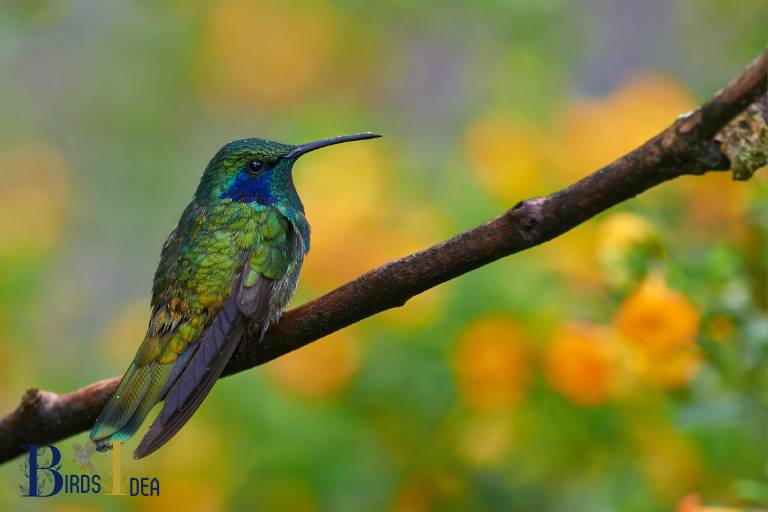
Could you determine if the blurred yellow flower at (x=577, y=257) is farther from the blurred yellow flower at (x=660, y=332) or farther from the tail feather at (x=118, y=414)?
the tail feather at (x=118, y=414)

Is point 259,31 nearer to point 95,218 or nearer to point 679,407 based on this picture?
point 95,218

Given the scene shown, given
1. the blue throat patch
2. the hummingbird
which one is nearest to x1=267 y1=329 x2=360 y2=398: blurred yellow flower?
the hummingbird

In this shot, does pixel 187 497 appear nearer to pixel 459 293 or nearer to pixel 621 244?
pixel 459 293

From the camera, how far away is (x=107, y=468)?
3131 mm

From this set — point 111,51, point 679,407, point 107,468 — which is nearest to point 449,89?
point 111,51

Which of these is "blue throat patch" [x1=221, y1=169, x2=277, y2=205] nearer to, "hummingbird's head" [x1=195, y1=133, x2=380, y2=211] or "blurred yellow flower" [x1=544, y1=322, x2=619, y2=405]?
"hummingbird's head" [x1=195, y1=133, x2=380, y2=211]

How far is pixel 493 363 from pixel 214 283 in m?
0.70

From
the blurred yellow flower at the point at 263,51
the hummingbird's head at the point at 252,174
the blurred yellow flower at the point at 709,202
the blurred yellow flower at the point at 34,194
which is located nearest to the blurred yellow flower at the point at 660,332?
the blurred yellow flower at the point at 709,202

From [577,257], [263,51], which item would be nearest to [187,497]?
[577,257]

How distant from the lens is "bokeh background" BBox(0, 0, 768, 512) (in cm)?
233

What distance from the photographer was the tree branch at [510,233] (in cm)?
146

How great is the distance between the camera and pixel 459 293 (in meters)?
2.86

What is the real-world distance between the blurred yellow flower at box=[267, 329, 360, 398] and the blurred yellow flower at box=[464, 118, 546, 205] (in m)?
0.61

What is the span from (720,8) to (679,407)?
4.98 feet
